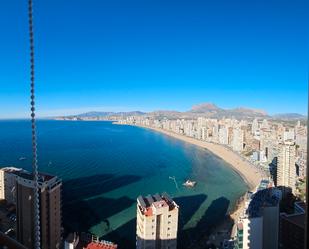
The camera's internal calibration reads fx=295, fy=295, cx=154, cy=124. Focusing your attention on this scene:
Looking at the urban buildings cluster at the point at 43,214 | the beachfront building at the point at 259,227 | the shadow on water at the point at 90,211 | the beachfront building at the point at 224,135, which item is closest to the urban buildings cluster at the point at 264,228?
the beachfront building at the point at 259,227

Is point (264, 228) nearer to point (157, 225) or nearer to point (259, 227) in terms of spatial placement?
point (259, 227)

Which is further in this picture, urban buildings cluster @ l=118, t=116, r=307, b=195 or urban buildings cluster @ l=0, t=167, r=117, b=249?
urban buildings cluster @ l=118, t=116, r=307, b=195

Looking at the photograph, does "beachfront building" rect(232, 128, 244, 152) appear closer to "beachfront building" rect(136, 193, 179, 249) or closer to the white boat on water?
the white boat on water

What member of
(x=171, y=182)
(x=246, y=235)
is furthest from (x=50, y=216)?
(x=171, y=182)

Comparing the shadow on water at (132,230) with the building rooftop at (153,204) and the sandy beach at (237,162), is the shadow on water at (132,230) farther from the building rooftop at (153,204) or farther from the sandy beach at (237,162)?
the sandy beach at (237,162)

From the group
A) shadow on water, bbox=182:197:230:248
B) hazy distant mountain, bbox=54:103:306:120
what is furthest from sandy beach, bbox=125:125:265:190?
hazy distant mountain, bbox=54:103:306:120

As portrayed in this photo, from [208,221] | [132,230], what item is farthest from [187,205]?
[132,230]
